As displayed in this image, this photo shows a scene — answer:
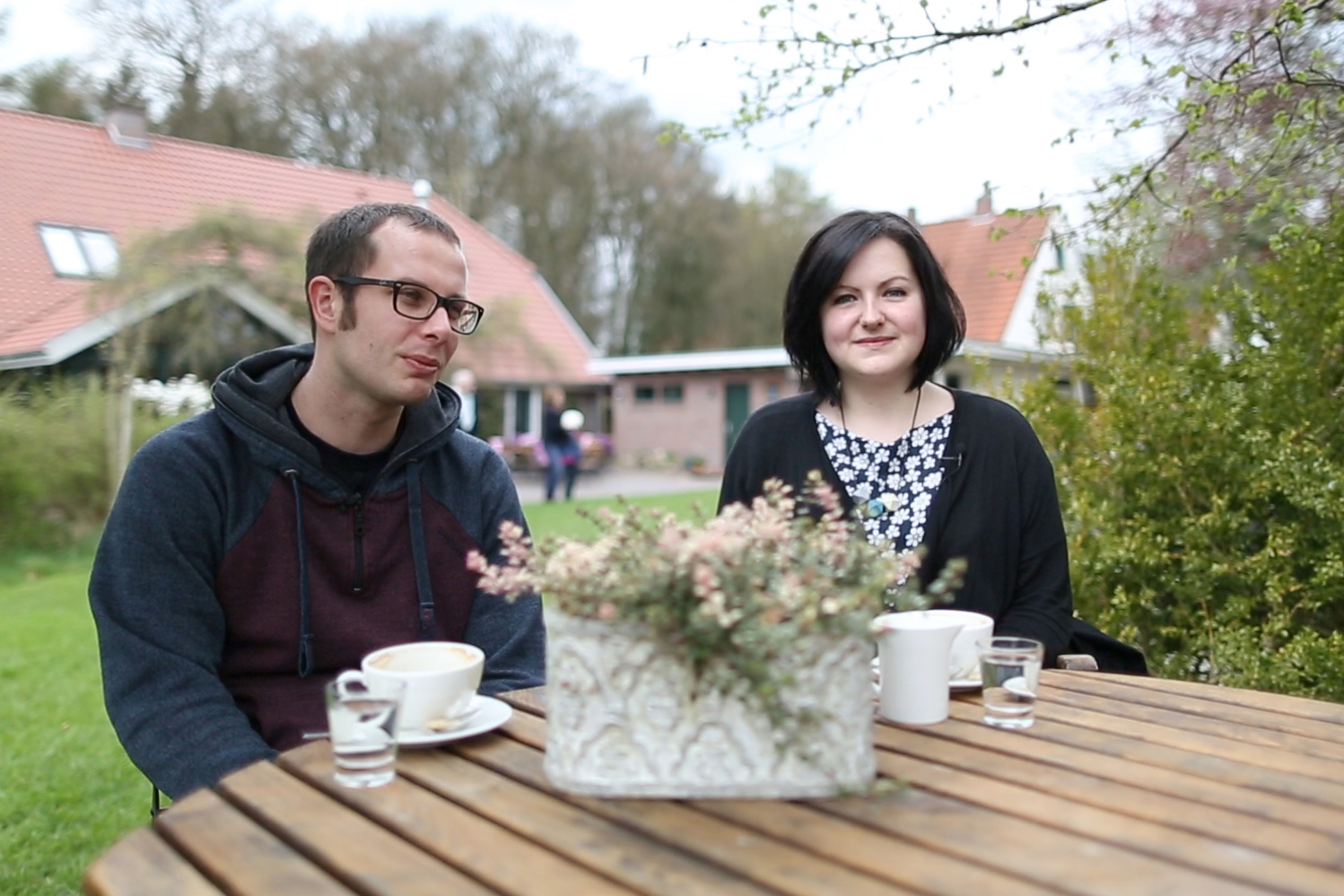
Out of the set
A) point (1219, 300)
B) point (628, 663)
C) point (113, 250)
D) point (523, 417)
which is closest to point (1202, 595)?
point (1219, 300)

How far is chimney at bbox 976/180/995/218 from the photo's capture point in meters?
→ 2.97

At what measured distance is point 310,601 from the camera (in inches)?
68.7

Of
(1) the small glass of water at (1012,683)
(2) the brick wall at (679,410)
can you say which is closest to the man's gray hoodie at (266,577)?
(1) the small glass of water at (1012,683)

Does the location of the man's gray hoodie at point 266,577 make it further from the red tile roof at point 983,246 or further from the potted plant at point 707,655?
the red tile roof at point 983,246

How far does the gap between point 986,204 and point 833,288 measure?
49.1 inches

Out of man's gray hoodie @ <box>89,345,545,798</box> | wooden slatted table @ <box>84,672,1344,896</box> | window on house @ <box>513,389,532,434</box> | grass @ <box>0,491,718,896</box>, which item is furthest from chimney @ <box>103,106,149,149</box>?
window on house @ <box>513,389,532,434</box>

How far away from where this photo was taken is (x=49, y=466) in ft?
23.8

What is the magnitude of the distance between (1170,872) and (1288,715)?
67 cm

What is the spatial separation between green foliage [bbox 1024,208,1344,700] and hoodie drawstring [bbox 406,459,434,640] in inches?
81.3

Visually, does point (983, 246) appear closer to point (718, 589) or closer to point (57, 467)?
point (718, 589)

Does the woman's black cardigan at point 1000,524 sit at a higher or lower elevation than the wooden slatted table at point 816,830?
higher

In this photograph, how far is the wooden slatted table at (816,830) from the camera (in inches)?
35.3

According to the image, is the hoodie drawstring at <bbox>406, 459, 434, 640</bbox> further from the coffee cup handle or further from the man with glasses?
the coffee cup handle

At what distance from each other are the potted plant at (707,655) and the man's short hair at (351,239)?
0.90 m
